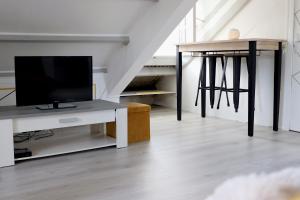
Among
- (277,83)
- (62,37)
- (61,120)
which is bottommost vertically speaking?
(61,120)

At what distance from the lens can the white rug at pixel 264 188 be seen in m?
0.74

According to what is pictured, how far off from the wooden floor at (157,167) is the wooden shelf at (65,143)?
0.22ft

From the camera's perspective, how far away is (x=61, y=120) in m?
3.14

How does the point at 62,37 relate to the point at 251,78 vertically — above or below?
above

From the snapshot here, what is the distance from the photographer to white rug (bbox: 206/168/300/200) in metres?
0.74

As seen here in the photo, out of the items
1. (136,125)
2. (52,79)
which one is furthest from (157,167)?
(52,79)

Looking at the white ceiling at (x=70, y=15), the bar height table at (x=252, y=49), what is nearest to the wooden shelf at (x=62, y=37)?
the white ceiling at (x=70, y=15)

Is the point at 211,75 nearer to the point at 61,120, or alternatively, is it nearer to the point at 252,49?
the point at 252,49

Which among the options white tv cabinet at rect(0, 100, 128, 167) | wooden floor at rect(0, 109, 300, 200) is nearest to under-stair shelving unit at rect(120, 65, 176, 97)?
wooden floor at rect(0, 109, 300, 200)

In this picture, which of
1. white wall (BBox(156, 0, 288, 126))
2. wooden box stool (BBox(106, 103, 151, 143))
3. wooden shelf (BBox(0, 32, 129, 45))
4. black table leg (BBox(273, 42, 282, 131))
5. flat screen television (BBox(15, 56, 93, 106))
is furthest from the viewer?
white wall (BBox(156, 0, 288, 126))

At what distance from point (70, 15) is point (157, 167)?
163 centimetres

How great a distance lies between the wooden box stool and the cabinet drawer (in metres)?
0.26

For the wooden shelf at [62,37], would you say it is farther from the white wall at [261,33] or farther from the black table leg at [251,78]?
the white wall at [261,33]

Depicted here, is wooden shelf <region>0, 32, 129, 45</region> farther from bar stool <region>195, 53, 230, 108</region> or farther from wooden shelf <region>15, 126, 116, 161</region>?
bar stool <region>195, 53, 230, 108</region>
